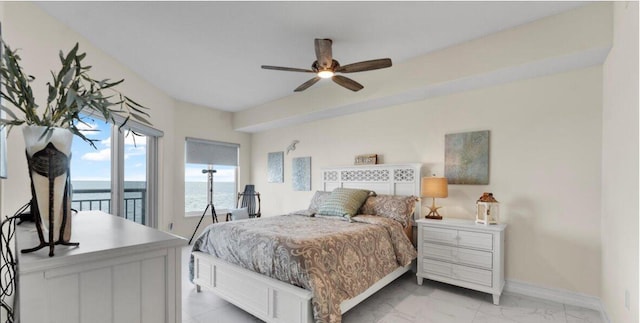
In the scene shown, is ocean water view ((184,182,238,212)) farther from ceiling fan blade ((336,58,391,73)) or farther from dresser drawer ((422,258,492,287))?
dresser drawer ((422,258,492,287))

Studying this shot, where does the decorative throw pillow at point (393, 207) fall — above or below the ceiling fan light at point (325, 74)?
below

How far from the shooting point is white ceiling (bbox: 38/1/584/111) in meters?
2.24

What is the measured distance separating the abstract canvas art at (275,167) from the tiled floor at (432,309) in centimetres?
267

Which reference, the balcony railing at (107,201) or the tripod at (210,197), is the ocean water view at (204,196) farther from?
the balcony railing at (107,201)

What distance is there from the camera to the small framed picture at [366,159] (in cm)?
398

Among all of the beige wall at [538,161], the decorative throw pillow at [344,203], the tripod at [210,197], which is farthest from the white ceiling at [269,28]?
the tripod at [210,197]

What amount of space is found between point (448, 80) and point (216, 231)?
2879 mm

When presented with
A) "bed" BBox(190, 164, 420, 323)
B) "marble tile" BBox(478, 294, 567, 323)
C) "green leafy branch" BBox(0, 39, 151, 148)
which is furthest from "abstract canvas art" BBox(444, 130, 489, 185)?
"green leafy branch" BBox(0, 39, 151, 148)

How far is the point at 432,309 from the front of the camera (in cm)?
255

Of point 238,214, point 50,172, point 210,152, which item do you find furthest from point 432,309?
point 210,152

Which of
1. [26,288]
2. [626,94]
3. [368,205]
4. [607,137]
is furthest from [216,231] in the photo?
[607,137]

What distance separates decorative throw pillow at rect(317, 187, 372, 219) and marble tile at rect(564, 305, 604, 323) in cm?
214

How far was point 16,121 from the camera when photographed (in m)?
0.85

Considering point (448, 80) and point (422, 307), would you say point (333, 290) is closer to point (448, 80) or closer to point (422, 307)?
point (422, 307)
